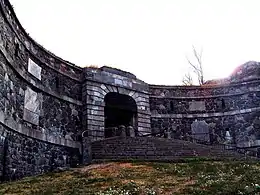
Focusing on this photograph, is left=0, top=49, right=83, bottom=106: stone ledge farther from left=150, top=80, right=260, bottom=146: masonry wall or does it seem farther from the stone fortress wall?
left=150, top=80, right=260, bottom=146: masonry wall

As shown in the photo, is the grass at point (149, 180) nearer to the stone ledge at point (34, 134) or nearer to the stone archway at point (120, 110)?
the stone ledge at point (34, 134)

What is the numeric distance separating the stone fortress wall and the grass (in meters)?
3.21

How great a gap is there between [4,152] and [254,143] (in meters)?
14.5

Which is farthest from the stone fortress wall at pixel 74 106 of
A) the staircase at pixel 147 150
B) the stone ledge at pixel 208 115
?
the staircase at pixel 147 150

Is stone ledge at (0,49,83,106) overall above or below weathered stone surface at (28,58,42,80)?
below

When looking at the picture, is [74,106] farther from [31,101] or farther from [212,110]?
[212,110]

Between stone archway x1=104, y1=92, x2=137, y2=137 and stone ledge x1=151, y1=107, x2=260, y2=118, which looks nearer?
stone archway x1=104, y1=92, x2=137, y2=137

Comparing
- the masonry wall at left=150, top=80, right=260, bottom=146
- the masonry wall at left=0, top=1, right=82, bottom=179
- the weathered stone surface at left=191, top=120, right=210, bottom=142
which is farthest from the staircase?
the masonry wall at left=150, top=80, right=260, bottom=146

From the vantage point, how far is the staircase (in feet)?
45.5

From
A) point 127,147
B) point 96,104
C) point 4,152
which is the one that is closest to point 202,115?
point 96,104

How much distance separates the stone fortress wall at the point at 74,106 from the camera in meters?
12.9

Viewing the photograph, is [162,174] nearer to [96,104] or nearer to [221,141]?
[96,104]

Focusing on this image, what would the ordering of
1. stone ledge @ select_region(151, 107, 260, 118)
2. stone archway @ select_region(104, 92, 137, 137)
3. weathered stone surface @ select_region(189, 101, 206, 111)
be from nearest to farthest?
stone archway @ select_region(104, 92, 137, 137)
stone ledge @ select_region(151, 107, 260, 118)
weathered stone surface @ select_region(189, 101, 206, 111)

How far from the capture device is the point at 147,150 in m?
14.6
